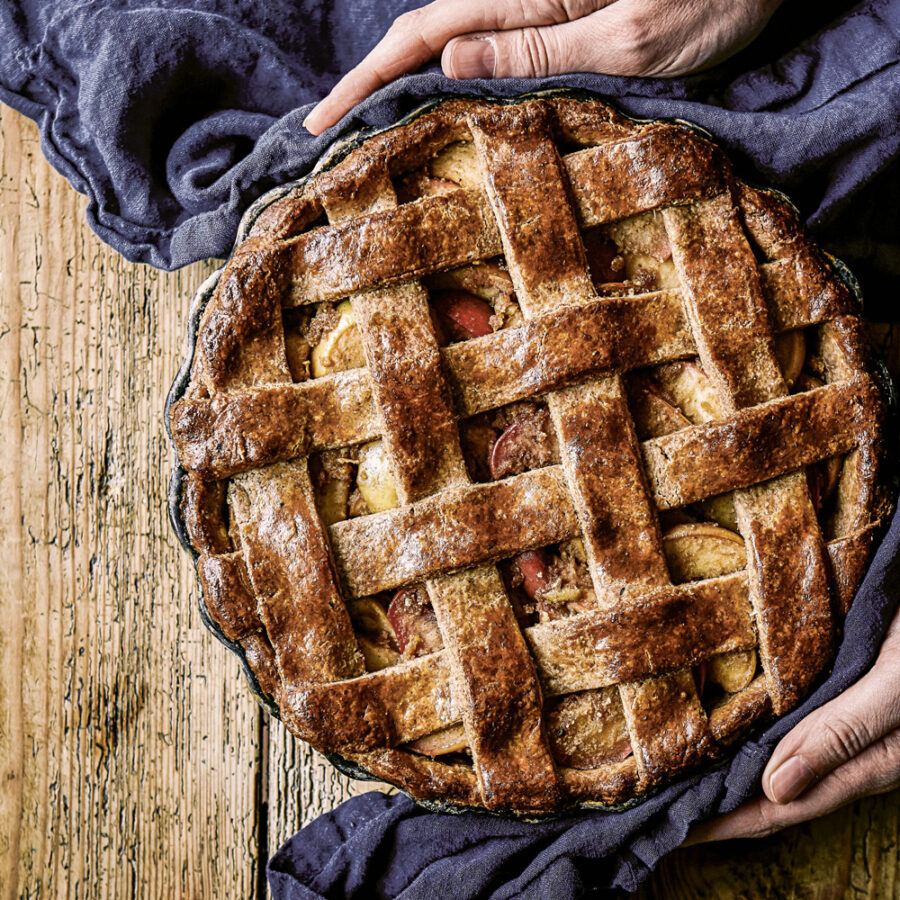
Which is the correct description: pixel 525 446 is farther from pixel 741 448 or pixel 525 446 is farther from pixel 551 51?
pixel 551 51

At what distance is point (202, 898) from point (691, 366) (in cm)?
130

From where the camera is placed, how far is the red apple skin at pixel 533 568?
126 centimetres

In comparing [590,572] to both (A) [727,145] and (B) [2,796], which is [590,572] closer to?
(A) [727,145]

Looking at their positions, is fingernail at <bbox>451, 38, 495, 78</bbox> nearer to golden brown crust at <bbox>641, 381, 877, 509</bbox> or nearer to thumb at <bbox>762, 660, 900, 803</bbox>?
golden brown crust at <bbox>641, 381, 877, 509</bbox>

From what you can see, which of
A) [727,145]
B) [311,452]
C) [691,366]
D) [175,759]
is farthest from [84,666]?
[727,145]

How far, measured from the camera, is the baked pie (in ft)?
3.98

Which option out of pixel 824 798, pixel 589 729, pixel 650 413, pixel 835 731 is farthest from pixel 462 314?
pixel 824 798

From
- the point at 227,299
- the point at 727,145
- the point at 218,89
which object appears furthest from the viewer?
the point at 218,89

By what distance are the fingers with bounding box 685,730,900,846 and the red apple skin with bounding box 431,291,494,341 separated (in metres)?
0.84

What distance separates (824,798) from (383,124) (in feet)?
4.06

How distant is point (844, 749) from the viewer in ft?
4.22

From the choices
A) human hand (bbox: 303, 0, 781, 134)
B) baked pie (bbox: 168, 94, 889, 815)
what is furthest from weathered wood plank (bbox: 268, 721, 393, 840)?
human hand (bbox: 303, 0, 781, 134)

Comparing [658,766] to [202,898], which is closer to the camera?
[658,766]

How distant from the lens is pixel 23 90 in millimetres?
1541
